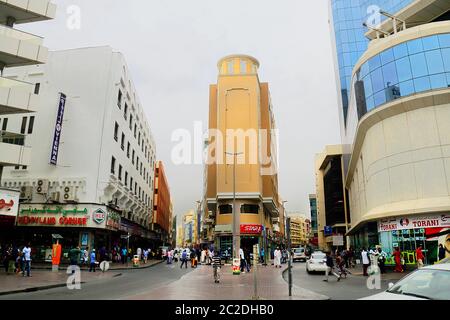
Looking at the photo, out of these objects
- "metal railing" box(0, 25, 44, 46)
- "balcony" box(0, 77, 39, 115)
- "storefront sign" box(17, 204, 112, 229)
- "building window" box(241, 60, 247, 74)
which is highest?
"building window" box(241, 60, 247, 74)

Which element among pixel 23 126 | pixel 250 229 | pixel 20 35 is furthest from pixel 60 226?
Answer: pixel 250 229

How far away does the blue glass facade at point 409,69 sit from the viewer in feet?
87.4

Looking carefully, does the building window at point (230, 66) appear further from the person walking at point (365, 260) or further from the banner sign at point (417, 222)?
the person walking at point (365, 260)

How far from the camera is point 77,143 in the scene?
32.4 metres

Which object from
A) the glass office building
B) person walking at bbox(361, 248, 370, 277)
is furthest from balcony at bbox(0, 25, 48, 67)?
the glass office building

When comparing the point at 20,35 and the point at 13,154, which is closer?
the point at 13,154

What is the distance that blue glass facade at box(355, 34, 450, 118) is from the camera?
2664 cm

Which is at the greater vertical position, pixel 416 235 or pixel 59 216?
pixel 59 216

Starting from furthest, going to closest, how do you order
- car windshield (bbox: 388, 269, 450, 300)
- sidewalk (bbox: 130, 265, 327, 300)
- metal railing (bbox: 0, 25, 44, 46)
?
metal railing (bbox: 0, 25, 44, 46), sidewalk (bbox: 130, 265, 327, 300), car windshield (bbox: 388, 269, 450, 300)

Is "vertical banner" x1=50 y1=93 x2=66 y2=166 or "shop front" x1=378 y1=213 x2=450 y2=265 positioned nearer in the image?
"shop front" x1=378 y1=213 x2=450 y2=265

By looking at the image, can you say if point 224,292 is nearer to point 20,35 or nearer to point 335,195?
point 20,35

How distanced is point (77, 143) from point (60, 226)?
291 inches

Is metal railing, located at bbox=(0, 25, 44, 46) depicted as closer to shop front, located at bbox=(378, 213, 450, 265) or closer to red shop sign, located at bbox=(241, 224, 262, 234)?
shop front, located at bbox=(378, 213, 450, 265)

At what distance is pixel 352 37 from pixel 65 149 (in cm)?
6073
